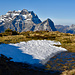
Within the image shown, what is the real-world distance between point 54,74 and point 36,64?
3237 mm

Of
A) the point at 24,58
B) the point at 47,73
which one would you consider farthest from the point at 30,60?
the point at 47,73

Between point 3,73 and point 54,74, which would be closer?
point 3,73

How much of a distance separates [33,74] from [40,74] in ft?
1.95

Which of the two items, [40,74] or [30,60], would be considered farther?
[30,60]

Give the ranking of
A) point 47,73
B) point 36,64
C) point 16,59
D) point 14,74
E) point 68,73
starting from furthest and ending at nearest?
point 16,59 < point 36,64 < point 47,73 < point 68,73 < point 14,74

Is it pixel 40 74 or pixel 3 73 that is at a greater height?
pixel 3 73

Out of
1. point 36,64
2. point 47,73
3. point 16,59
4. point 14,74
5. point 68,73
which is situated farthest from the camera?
point 16,59

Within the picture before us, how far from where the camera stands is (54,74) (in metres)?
9.69

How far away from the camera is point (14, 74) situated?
8.46 m

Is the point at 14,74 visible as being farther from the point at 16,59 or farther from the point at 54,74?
the point at 16,59

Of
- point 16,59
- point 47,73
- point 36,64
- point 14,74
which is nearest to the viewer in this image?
point 14,74

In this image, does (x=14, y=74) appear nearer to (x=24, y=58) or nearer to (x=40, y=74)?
(x=40, y=74)

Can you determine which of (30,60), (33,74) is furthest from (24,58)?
(33,74)

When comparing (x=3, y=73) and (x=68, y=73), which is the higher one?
(x=3, y=73)
